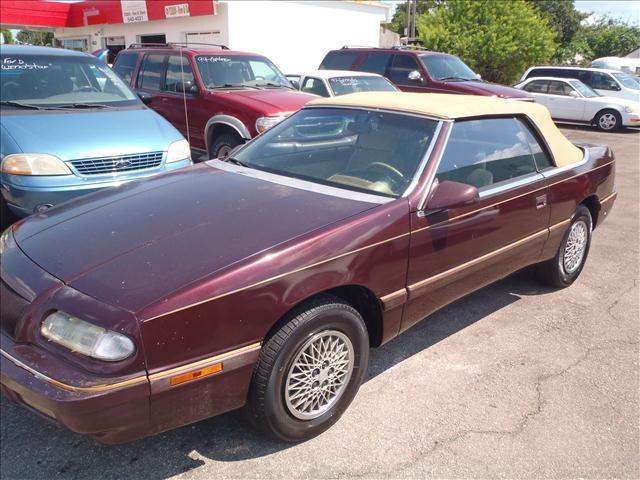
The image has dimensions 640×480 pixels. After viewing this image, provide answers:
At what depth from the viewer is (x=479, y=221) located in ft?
11.2

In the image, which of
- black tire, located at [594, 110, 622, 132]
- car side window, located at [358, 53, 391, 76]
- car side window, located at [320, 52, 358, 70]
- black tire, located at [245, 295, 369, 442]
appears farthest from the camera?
black tire, located at [594, 110, 622, 132]

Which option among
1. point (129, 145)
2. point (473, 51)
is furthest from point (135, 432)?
point (473, 51)

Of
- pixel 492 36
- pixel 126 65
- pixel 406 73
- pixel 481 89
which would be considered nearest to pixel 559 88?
pixel 492 36

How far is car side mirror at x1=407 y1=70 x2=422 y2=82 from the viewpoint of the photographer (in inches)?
462

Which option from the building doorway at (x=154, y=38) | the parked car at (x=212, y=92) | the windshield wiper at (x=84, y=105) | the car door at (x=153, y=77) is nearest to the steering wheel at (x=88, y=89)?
the windshield wiper at (x=84, y=105)

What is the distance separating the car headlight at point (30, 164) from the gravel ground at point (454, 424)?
87.2 inches

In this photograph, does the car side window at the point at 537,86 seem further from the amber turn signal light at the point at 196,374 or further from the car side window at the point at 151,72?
the amber turn signal light at the point at 196,374

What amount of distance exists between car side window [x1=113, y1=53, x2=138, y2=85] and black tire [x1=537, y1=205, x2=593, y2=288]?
7022mm

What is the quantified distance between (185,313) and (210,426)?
926 millimetres

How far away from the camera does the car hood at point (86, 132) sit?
4.77 m

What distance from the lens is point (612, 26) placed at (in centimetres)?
3158

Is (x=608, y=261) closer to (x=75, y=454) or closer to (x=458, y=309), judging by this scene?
(x=458, y=309)

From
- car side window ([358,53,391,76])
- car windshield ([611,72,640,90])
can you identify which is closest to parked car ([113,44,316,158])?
car side window ([358,53,391,76])

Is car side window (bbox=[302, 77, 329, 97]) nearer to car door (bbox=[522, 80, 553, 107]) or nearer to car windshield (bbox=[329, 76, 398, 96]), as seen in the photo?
car windshield (bbox=[329, 76, 398, 96])
